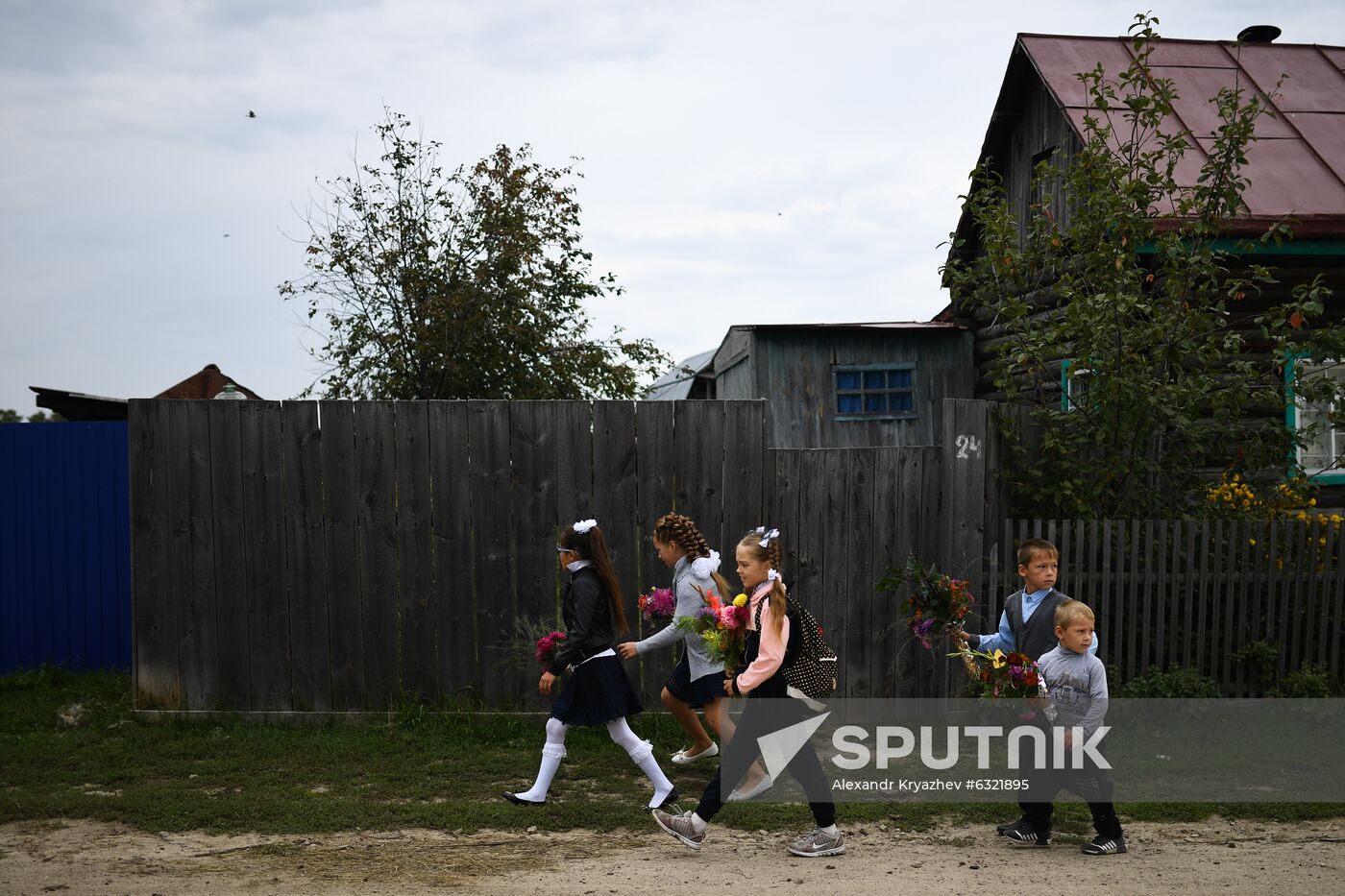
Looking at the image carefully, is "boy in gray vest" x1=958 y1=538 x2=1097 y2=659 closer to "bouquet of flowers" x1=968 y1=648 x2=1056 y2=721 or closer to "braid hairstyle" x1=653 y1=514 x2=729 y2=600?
"bouquet of flowers" x1=968 y1=648 x2=1056 y2=721

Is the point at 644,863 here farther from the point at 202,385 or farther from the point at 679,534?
the point at 202,385

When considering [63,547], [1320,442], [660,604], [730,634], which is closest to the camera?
[730,634]

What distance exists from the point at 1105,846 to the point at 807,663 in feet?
5.33

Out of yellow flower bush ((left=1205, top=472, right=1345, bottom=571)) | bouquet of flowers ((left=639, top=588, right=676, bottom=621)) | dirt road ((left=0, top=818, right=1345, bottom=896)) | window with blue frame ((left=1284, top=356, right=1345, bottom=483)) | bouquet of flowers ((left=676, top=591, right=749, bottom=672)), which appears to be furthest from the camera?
window with blue frame ((left=1284, top=356, right=1345, bottom=483))

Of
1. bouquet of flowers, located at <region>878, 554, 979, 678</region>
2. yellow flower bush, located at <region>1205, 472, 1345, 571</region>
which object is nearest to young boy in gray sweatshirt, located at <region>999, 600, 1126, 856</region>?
bouquet of flowers, located at <region>878, 554, 979, 678</region>

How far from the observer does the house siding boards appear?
15312 mm

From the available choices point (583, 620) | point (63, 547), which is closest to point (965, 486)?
point (583, 620)

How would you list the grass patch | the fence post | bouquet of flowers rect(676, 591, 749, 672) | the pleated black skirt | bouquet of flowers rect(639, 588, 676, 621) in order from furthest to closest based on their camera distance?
the fence post < bouquet of flowers rect(639, 588, 676, 621) < the pleated black skirt < the grass patch < bouquet of flowers rect(676, 591, 749, 672)

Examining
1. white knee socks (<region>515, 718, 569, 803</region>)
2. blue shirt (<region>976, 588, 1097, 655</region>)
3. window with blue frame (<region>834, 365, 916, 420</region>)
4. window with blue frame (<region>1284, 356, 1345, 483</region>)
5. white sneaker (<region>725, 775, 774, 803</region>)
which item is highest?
window with blue frame (<region>834, 365, 916, 420</region>)

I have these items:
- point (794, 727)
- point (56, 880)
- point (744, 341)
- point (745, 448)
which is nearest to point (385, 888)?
point (56, 880)

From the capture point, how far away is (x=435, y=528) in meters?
7.85

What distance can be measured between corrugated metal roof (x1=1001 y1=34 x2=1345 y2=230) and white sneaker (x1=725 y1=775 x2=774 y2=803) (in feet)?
23.7

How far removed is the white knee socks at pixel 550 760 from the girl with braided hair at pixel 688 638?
2.15 ft

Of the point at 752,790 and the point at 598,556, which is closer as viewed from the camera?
the point at 752,790
